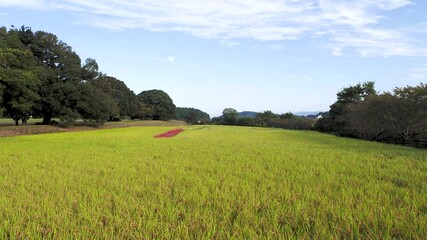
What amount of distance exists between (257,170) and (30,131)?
30744 mm

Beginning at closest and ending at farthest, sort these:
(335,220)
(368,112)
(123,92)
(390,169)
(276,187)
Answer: (335,220), (276,187), (390,169), (368,112), (123,92)

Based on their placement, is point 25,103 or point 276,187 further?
Result: point 25,103

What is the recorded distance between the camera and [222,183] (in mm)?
6973

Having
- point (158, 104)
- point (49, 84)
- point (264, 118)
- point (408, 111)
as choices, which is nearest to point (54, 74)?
point (49, 84)

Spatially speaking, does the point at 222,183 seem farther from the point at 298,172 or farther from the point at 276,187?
the point at 298,172

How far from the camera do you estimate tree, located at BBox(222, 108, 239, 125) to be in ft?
406

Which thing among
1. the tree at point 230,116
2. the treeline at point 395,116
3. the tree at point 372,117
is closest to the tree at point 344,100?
the treeline at point 395,116

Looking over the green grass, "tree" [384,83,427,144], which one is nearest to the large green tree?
the green grass

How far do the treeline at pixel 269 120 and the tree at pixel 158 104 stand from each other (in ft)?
87.9

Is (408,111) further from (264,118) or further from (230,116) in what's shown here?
(230,116)

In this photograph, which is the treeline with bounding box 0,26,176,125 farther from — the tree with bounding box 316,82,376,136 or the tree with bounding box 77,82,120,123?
the tree with bounding box 316,82,376,136

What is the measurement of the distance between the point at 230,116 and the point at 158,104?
36241 mm

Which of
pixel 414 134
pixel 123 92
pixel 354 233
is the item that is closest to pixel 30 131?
pixel 354 233

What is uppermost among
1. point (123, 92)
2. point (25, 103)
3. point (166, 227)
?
point (123, 92)
